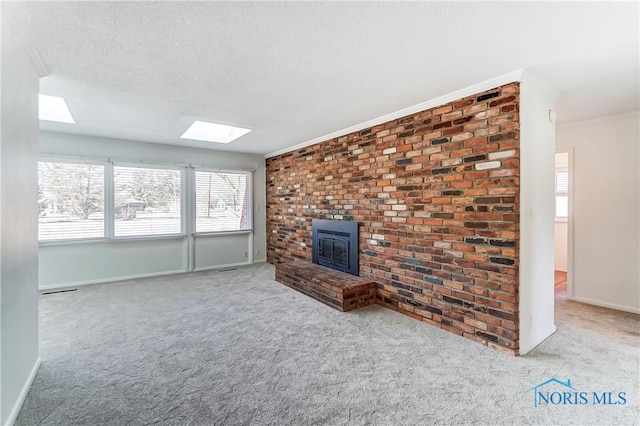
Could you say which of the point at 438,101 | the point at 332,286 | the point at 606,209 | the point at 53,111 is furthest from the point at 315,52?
the point at 606,209

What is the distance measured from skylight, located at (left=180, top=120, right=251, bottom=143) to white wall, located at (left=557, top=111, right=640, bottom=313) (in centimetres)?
475

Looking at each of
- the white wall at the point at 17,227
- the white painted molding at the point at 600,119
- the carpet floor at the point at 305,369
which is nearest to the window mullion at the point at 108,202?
the carpet floor at the point at 305,369

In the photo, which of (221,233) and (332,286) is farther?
(221,233)

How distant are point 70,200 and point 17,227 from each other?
327 centimetres

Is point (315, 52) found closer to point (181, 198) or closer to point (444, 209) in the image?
point (444, 209)

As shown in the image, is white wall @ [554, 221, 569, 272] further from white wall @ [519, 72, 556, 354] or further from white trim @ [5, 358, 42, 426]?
white trim @ [5, 358, 42, 426]

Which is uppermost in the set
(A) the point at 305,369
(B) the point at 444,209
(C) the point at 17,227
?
(B) the point at 444,209

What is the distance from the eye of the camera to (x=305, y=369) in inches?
85.0

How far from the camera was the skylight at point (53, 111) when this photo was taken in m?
3.52

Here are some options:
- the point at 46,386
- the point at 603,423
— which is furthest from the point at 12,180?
the point at 603,423

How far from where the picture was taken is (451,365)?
7.24 ft

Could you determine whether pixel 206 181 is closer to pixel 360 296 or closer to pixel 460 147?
pixel 360 296

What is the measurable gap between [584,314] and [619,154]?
6.31ft

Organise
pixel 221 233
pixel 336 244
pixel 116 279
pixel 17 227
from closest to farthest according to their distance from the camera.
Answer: pixel 17 227
pixel 336 244
pixel 116 279
pixel 221 233
